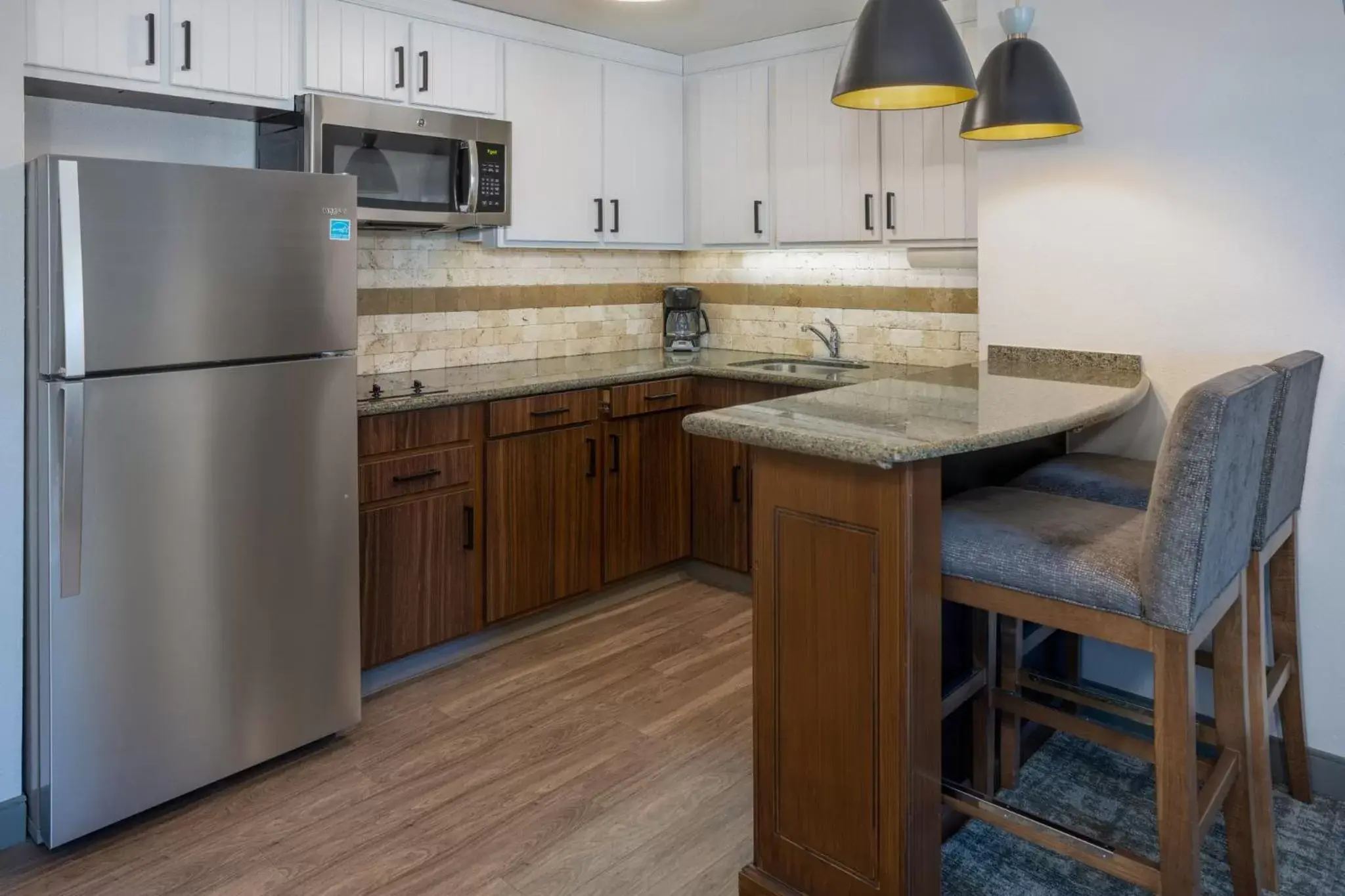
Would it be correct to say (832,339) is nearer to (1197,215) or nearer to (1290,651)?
(1197,215)

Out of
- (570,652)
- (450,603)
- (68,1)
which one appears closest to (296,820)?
(450,603)

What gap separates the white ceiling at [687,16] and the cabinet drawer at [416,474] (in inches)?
63.3

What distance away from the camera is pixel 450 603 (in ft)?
10.3

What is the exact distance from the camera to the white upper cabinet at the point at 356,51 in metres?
2.94

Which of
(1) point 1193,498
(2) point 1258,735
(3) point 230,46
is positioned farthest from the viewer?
(3) point 230,46

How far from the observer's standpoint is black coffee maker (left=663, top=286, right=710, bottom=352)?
4.42 meters

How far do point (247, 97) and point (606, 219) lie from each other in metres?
1.50

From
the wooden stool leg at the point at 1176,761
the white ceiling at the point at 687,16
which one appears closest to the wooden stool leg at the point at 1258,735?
the wooden stool leg at the point at 1176,761

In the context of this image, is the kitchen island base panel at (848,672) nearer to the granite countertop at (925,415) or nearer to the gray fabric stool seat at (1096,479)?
the granite countertop at (925,415)

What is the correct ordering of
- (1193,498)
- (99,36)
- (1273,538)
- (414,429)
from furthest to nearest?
→ (414,429) < (99,36) < (1273,538) < (1193,498)

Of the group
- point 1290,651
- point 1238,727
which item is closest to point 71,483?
point 1238,727

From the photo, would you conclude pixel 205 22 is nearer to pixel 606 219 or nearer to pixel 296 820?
pixel 606 219

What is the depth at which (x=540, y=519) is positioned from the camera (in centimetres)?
340

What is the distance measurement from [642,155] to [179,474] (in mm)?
2477
